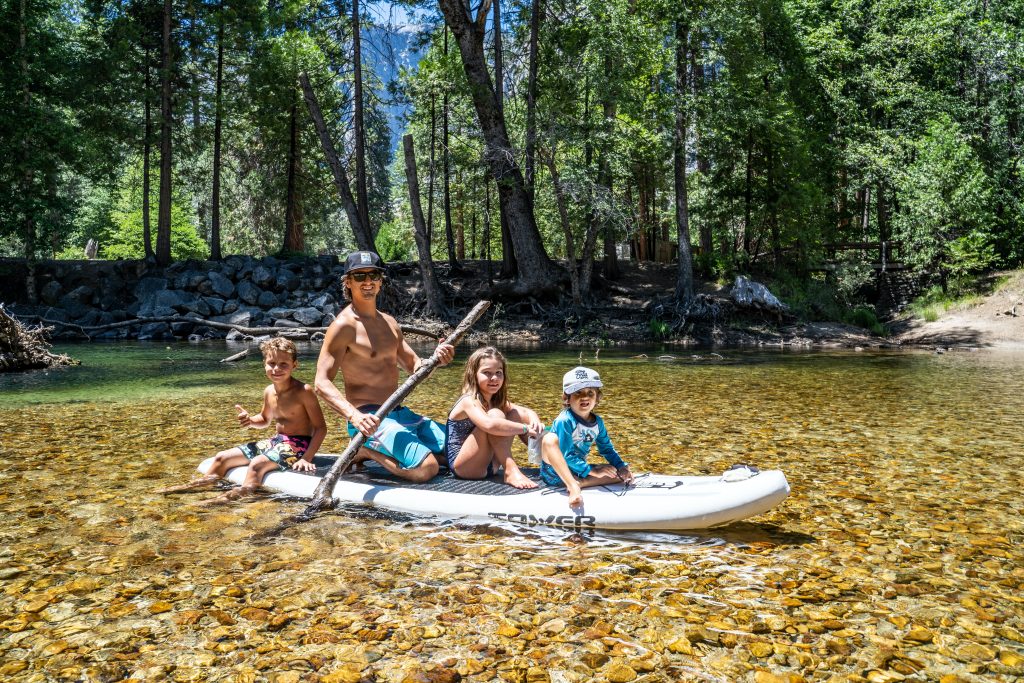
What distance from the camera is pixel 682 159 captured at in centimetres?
2044

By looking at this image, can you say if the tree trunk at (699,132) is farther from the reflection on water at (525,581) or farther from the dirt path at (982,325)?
the reflection on water at (525,581)

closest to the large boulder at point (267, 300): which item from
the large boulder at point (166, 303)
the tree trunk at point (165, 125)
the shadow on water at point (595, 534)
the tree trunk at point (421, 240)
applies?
the large boulder at point (166, 303)

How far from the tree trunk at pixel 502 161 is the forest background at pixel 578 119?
0.06 metres

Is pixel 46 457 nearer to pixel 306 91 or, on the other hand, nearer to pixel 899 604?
pixel 899 604

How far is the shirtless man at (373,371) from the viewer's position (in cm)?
466

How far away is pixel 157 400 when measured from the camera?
9.27 m

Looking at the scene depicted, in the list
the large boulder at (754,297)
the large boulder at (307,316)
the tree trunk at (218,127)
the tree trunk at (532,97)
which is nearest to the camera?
the tree trunk at (532,97)

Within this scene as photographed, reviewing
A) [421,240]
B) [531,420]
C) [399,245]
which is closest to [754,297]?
[421,240]

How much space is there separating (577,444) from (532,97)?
1651cm

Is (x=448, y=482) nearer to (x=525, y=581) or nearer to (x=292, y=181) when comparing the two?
(x=525, y=581)

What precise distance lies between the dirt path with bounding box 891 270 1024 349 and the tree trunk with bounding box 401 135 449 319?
41.6ft

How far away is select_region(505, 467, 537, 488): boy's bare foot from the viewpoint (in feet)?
14.8

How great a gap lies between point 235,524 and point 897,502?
4.13 m

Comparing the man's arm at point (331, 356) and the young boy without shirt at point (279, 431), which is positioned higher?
the man's arm at point (331, 356)
